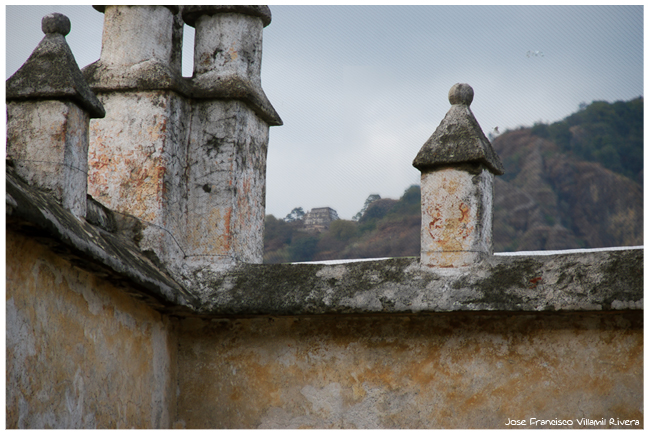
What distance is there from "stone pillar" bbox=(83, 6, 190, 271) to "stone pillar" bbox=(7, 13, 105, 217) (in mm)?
603

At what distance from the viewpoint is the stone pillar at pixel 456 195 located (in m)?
4.11

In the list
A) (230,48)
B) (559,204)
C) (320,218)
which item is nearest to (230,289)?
(230,48)

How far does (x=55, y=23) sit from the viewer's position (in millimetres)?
3994

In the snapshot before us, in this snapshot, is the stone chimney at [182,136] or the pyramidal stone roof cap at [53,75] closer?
the pyramidal stone roof cap at [53,75]

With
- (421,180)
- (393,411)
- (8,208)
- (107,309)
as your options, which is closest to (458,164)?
(421,180)

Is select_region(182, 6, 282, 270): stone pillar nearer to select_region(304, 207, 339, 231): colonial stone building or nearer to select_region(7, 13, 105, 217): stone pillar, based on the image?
select_region(7, 13, 105, 217): stone pillar

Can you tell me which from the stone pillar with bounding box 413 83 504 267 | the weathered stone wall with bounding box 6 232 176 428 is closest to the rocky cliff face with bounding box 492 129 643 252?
the stone pillar with bounding box 413 83 504 267

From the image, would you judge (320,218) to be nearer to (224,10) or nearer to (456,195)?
(224,10)

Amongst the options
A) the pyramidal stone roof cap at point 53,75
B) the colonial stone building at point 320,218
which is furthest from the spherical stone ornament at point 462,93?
the colonial stone building at point 320,218

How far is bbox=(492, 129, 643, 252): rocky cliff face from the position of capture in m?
12.9

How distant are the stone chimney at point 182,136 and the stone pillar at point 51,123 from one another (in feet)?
2.04

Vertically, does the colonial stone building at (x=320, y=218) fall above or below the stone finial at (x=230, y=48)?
below

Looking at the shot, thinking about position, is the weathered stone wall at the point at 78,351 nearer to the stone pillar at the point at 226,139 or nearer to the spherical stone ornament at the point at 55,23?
the stone pillar at the point at 226,139

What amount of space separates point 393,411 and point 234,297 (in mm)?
1143
